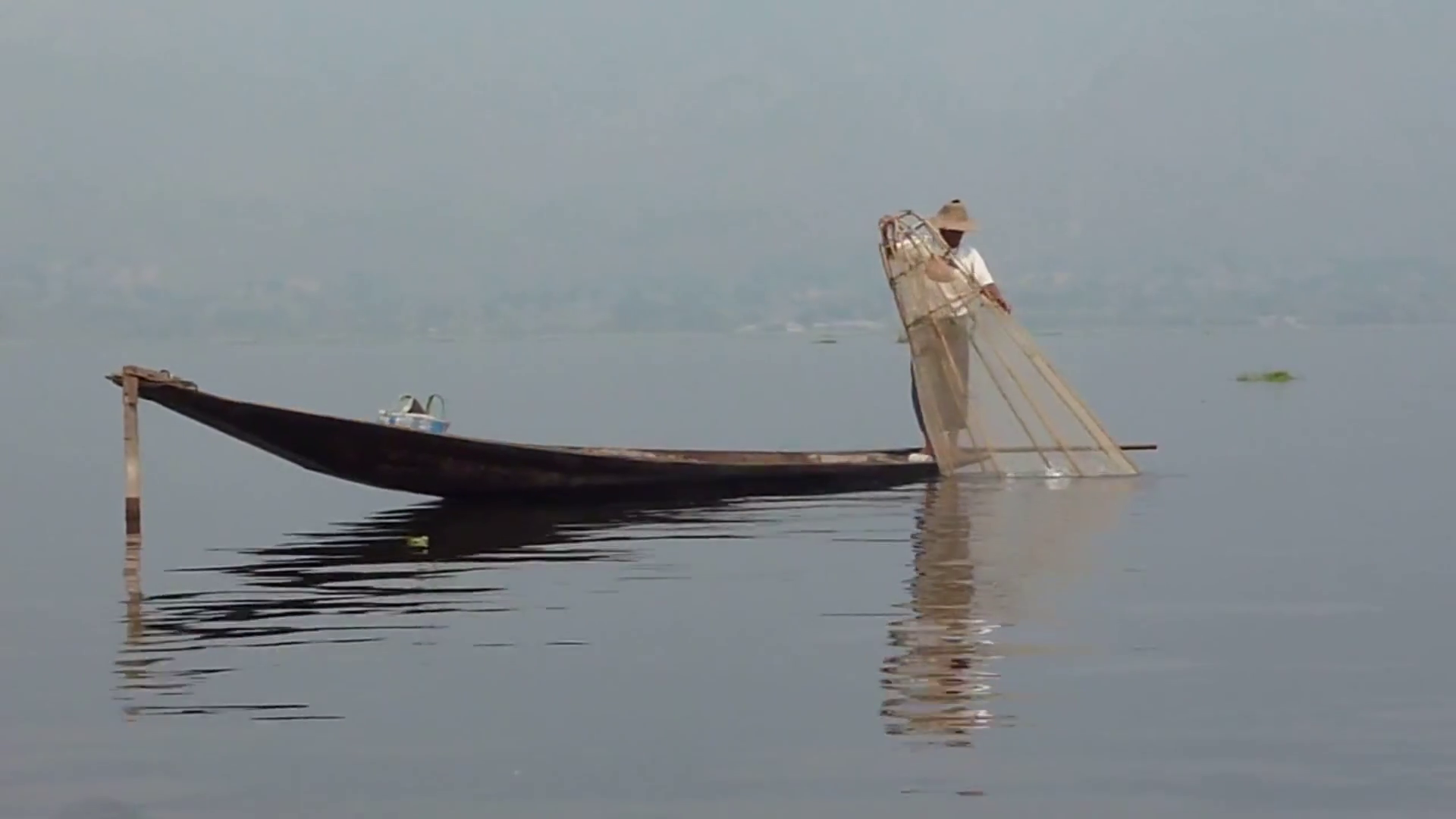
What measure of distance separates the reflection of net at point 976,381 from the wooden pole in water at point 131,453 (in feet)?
24.1

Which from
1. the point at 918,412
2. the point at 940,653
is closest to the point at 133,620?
the point at 940,653

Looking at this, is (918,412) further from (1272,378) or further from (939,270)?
(1272,378)

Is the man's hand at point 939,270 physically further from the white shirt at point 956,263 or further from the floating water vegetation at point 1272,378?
the floating water vegetation at point 1272,378

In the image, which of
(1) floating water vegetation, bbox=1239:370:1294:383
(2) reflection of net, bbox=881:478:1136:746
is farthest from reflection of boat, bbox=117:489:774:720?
(1) floating water vegetation, bbox=1239:370:1294:383

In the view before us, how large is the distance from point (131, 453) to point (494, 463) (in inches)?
135

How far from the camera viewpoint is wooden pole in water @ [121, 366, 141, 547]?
16.6 meters

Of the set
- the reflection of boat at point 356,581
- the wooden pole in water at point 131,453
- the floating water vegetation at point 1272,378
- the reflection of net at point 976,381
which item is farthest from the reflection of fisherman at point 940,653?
the floating water vegetation at point 1272,378

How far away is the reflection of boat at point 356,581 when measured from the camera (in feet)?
38.6

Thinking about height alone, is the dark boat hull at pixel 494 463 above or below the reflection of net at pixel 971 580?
above

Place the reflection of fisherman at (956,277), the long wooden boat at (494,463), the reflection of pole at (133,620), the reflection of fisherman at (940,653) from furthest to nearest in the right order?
the reflection of fisherman at (956,277), the long wooden boat at (494,463), the reflection of pole at (133,620), the reflection of fisherman at (940,653)

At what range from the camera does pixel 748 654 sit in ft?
38.5

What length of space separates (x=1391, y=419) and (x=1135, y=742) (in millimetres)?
31783

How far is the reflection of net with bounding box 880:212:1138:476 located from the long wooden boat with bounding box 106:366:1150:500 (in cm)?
62

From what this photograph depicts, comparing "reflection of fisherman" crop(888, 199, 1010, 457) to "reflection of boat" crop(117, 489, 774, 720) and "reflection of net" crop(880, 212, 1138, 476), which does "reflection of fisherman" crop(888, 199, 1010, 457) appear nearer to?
"reflection of net" crop(880, 212, 1138, 476)
